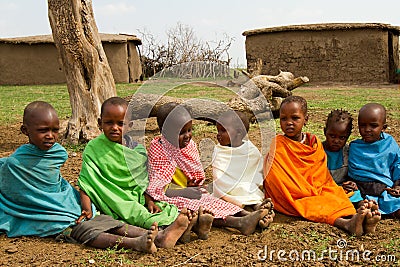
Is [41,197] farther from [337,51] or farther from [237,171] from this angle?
[337,51]

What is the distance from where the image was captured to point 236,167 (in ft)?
11.1

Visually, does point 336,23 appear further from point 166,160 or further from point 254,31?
point 166,160

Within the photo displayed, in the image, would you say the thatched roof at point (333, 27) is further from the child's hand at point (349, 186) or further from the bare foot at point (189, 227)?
the bare foot at point (189, 227)

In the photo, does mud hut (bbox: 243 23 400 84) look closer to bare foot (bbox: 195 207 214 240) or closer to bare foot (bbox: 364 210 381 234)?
bare foot (bbox: 364 210 381 234)

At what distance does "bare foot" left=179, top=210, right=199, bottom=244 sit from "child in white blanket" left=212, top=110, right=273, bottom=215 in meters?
0.53

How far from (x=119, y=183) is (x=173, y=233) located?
0.54 meters

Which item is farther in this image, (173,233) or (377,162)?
(377,162)

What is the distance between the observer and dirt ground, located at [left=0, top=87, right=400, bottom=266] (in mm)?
2592

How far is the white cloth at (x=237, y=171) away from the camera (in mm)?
3354

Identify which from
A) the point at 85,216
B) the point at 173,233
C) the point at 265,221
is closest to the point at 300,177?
the point at 265,221

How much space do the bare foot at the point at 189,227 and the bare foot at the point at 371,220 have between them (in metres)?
0.99

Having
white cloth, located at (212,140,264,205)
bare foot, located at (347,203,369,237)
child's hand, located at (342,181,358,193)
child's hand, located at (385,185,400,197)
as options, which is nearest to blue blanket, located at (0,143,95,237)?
white cloth, located at (212,140,264,205)

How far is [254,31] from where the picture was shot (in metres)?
16.3

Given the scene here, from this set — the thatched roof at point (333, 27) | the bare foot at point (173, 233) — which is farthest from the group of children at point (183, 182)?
the thatched roof at point (333, 27)
